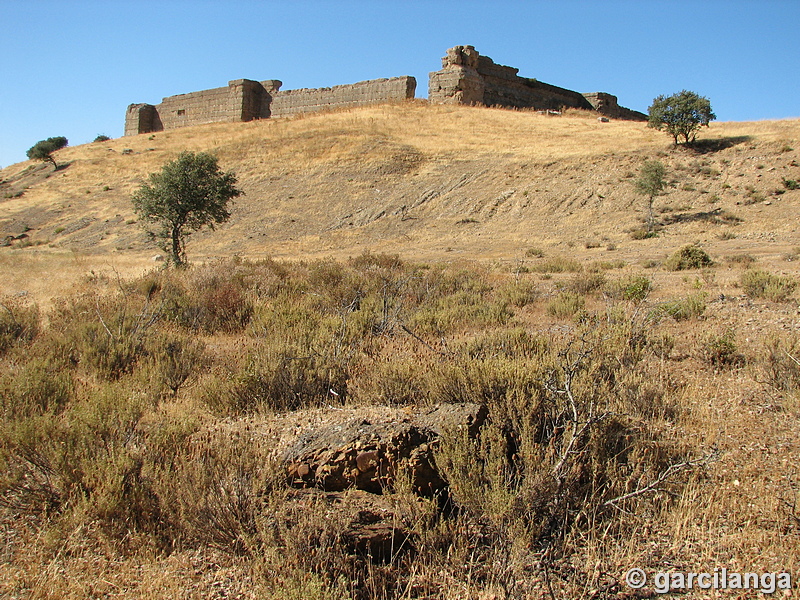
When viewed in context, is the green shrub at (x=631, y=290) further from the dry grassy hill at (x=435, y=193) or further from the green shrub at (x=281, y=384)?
the dry grassy hill at (x=435, y=193)

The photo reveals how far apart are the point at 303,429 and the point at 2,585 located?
1799 mm

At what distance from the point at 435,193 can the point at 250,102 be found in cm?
2567

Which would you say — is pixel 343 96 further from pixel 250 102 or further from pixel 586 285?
pixel 586 285

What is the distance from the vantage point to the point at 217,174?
18203 millimetres

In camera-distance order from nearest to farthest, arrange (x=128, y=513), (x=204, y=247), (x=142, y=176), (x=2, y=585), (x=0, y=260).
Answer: (x=2, y=585) < (x=128, y=513) < (x=0, y=260) < (x=204, y=247) < (x=142, y=176)

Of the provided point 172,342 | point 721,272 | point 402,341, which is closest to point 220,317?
point 172,342

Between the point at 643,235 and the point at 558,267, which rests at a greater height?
the point at 643,235

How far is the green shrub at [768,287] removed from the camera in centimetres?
752

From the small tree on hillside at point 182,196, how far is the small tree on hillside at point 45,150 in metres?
30.3

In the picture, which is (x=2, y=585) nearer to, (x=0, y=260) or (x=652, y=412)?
(x=652, y=412)

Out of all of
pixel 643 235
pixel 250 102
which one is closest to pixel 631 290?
pixel 643 235

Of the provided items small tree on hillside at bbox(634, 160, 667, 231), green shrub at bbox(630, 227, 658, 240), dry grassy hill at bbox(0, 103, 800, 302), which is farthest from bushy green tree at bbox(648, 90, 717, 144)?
green shrub at bbox(630, 227, 658, 240)

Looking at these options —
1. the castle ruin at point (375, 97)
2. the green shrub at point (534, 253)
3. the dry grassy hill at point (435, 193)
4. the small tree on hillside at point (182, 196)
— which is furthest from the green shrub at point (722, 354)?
the castle ruin at point (375, 97)

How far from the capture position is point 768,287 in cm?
779
